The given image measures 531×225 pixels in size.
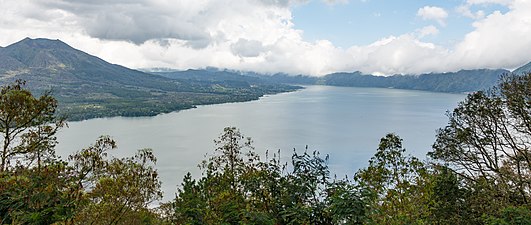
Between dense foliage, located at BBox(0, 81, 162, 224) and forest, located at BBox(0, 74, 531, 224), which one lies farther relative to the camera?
dense foliage, located at BBox(0, 81, 162, 224)

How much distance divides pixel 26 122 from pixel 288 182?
6839 millimetres

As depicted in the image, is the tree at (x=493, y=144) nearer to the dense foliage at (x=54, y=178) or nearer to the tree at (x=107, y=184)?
the tree at (x=107, y=184)

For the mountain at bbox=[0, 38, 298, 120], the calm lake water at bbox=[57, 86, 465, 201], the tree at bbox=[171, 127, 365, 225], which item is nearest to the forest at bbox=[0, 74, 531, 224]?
the tree at bbox=[171, 127, 365, 225]

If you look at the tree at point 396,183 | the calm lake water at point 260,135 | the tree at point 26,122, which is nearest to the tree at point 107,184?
the tree at point 26,122

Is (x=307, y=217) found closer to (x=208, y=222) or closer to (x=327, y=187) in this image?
(x=327, y=187)

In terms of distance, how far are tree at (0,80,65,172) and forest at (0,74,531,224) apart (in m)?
0.02

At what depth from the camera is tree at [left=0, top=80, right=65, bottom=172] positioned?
29.0 feet

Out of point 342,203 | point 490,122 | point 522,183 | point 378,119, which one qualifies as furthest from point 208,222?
point 378,119

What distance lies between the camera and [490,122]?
11836mm

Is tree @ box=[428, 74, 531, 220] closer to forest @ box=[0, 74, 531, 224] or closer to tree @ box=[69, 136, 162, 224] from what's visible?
forest @ box=[0, 74, 531, 224]

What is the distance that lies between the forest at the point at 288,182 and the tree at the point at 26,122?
24 millimetres

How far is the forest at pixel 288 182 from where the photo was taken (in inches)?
260

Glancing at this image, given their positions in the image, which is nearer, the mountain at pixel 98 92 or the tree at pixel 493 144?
the tree at pixel 493 144

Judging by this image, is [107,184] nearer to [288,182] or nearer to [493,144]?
[288,182]
